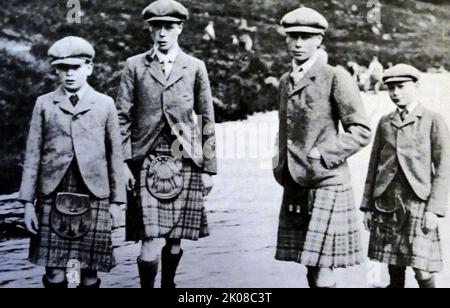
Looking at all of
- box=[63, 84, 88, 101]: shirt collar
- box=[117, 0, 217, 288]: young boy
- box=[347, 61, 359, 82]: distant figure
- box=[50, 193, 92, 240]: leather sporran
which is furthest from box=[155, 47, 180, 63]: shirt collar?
box=[347, 61, 359, 82]: distant figure

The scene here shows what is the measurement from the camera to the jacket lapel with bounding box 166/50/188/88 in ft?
13.7

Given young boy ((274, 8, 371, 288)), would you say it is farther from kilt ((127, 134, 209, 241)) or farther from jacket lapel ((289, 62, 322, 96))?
kilt ((127, 134, 209, 241))

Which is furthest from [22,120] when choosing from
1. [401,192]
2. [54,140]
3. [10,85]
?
A: [401,192]

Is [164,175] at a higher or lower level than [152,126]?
lower

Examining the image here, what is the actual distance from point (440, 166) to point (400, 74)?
55 cm

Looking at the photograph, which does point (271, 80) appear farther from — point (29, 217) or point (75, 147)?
point (29, 217)

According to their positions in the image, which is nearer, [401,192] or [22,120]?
[401,192]

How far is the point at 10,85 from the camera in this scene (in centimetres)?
464

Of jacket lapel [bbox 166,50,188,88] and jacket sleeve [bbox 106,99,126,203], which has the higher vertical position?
jacket lapel [bbox 166,50,188,88]

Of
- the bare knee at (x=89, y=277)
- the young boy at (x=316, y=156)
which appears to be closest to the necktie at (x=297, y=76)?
the young boy at (x=316, y=156)

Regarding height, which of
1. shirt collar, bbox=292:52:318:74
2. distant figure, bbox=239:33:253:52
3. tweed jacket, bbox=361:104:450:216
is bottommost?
tweed jacket, bbox=361:104:450:216

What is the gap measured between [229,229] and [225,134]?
21.9 inches
